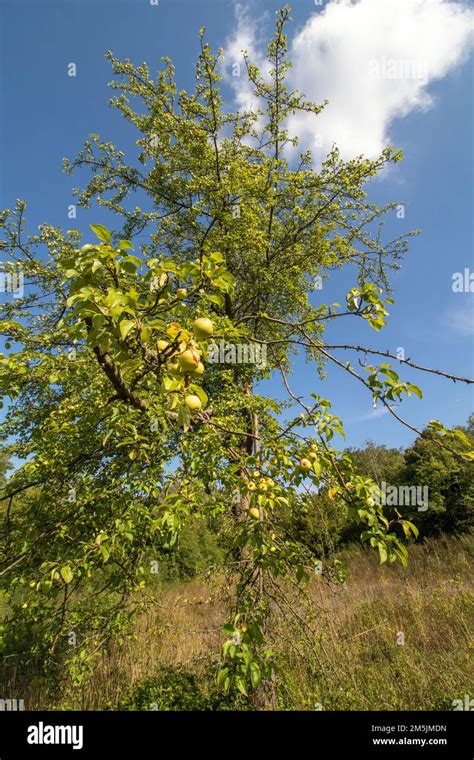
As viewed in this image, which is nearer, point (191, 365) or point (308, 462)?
point (191, 365)

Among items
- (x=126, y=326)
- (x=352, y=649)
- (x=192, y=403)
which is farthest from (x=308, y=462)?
(x=352, y=649)

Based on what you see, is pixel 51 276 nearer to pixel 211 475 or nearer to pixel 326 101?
pixel 211 475

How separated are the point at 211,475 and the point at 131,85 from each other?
7895 mm

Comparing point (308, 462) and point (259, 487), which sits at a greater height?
point (308, 462)

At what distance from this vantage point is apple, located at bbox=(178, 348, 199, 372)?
45.8 inches

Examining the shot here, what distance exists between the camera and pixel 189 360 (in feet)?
3.82

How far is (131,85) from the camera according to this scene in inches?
269

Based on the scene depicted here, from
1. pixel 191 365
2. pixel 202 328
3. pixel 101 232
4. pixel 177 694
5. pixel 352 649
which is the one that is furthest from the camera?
pixel 352 649

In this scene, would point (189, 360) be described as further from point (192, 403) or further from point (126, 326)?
point (126, 326)

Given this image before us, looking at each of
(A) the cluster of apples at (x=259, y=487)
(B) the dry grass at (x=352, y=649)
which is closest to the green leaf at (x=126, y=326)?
(A) the cluster of apples at (x=259, y=487)

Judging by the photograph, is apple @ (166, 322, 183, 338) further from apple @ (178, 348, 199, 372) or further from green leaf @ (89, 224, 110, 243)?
green leaf @ (89, 224, 110, 243)

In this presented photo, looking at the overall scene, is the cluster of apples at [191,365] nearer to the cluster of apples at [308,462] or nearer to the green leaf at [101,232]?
the green leaf at [101,232]
